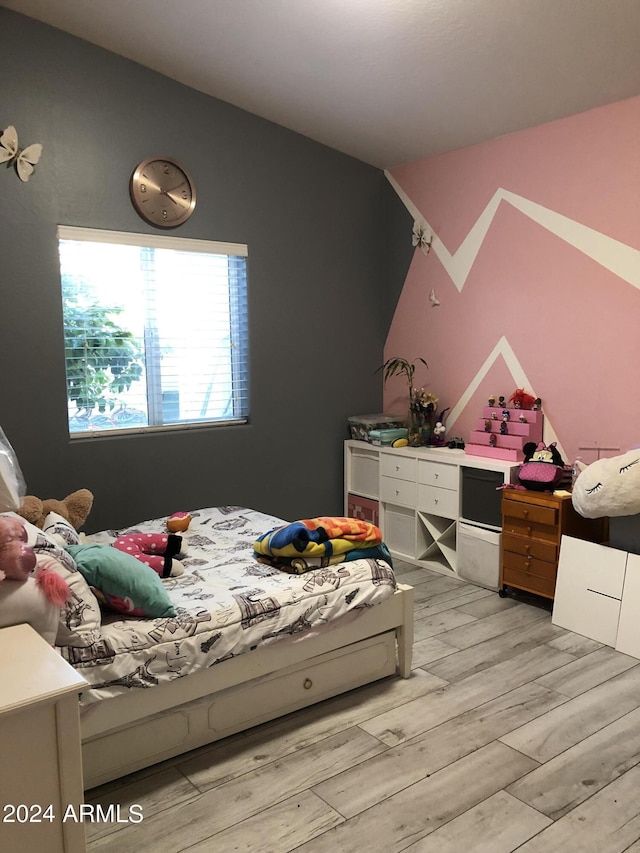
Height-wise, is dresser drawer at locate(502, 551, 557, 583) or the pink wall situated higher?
the pink wall

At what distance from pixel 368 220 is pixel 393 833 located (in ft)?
12.4

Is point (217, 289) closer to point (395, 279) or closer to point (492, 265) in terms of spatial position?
point (395, 279)

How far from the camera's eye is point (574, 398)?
3.70m

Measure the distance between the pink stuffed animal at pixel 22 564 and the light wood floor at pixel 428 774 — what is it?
698 mm

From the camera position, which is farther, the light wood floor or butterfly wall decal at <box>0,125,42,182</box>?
butterfly wall decal at <box>0,125,42,182</box>

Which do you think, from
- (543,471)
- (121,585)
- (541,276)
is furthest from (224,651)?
(541,276)

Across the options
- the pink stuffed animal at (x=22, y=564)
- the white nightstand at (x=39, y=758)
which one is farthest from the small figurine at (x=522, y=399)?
the white nightstand at (x=39, y=758)

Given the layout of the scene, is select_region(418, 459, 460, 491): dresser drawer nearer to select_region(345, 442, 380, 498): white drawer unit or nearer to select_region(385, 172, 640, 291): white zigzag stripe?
select_region(345, 442, 380, 498): white drawer unit

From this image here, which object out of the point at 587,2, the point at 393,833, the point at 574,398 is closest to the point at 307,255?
the point at 574,398

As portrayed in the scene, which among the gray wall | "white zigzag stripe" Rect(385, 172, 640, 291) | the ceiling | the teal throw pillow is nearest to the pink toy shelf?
"white zigzag stripe" Rect(385, 172, 640, 291)

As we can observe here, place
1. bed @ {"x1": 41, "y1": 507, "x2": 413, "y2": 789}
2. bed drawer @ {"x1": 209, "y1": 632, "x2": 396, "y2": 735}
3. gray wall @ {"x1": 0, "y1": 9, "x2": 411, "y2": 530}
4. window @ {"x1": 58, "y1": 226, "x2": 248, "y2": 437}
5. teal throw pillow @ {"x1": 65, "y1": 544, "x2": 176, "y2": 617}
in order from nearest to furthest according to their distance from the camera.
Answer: bed @ {"x1": 41, "y1": 507, "x2": 413, "y2": 789} < teal throw pillow @ {"x1": 65, "y1": 544, "x2": 176, "y2": 617} < bed drawer @ {"x1": 209, "y1": 632, "x2": 396, "y2": 735} < gray wall @ {"x1": 0, "y1": 9, "x2": 411, "y2": 530} < window @ {"x1": 58, "y1": 226, "x2": 248, "y2": 437}

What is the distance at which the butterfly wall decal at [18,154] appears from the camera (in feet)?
10.6

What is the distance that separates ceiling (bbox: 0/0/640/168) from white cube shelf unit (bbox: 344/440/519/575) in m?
1.92

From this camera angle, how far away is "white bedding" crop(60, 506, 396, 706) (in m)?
2.09
